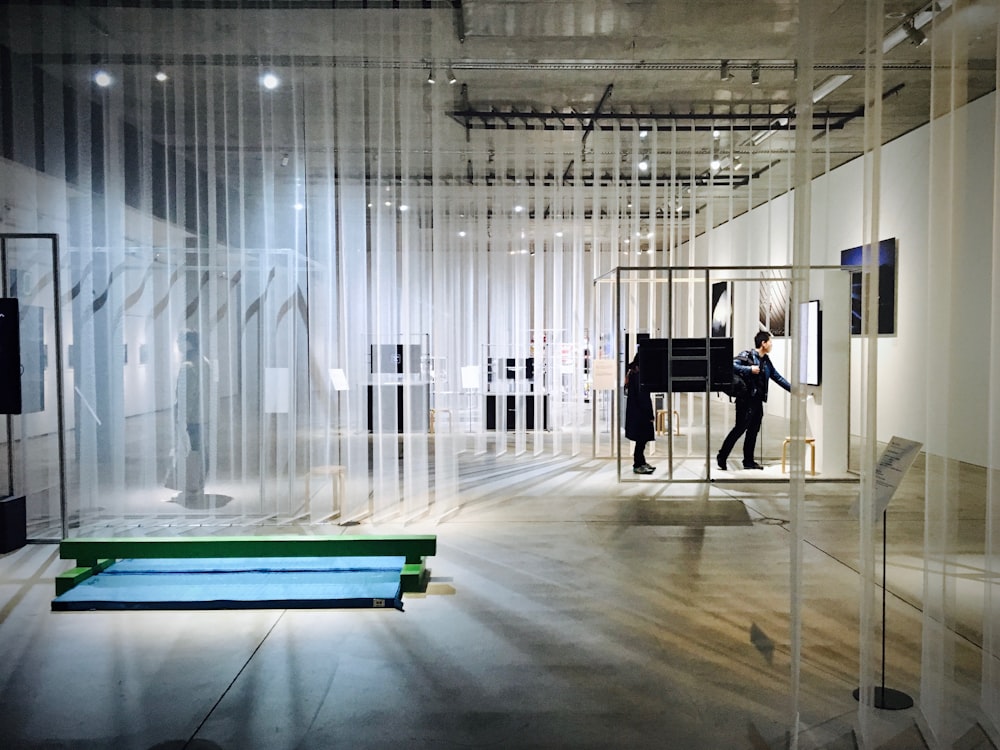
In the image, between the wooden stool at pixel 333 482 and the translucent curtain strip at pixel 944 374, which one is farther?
the wooden stool at pixel 333 482

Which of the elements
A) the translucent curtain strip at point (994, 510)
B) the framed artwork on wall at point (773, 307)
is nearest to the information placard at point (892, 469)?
the translucent curtain strip at point (994, 510)

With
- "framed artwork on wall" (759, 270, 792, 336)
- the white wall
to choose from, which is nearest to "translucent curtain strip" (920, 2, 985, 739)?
the white wall

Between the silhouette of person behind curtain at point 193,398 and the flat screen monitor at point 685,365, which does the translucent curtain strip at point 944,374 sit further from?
the silhouette of person behind curtain at point 193,398

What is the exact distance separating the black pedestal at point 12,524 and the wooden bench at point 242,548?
3.29 ft

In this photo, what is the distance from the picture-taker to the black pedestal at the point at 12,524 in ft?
17.6

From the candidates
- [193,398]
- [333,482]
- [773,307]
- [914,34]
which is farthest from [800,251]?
[773,307]

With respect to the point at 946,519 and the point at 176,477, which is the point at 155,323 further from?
the point at 946,519

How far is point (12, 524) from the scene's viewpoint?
5.41 meters

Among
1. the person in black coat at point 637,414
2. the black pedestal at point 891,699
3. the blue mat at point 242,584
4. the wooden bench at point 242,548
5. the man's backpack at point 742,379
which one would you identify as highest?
the man's backpack at point 742,379

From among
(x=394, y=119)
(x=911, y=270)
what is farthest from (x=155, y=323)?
(x=911, y=270)

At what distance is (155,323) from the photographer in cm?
591

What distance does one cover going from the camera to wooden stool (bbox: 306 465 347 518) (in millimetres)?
5934

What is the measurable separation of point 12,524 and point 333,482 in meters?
2.30

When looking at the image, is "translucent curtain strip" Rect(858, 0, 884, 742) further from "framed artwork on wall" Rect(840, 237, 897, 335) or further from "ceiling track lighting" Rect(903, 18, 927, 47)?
"ceiling track lighting" Rect(903, 18, 927, 47)
